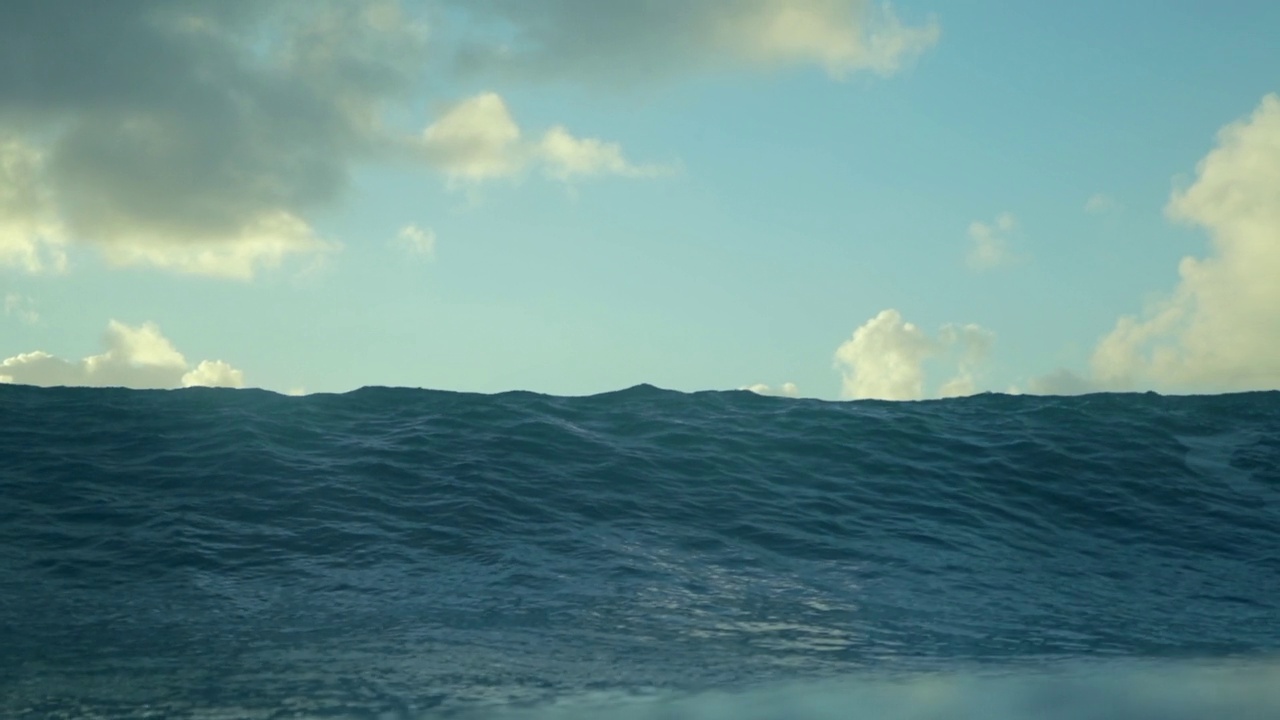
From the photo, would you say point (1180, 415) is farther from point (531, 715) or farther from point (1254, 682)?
point (531, 715)

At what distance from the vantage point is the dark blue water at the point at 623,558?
742 cm

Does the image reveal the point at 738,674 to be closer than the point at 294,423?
Yes

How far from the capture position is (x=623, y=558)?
1224 centimetres

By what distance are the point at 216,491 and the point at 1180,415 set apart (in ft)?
64.7

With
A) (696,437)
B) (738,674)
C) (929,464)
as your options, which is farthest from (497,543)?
(929,464)

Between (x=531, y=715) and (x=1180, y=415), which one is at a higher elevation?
(x=1180, y=415)

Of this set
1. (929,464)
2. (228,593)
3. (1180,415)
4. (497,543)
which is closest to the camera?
(228,593)

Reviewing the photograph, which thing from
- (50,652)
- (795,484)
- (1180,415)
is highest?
(1180,415)

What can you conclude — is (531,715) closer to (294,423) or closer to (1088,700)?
(1088,700)

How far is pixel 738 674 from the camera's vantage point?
7.70 m

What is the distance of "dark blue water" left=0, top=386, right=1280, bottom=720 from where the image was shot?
24.3 ft

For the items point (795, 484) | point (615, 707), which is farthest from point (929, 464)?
point (615, 707)

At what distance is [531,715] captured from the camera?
6.61 meters

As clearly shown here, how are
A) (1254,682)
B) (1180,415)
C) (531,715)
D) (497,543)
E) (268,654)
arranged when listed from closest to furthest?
(531,715) → (1254,682) → (268,654) → (497,543) → (1180,415)
